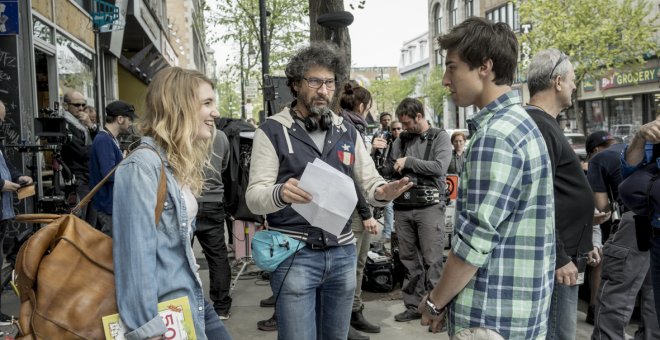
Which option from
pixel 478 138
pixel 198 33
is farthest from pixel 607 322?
pixel 198 33

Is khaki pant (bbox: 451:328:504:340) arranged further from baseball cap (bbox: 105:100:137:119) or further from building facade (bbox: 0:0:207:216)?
baseball cap (bbox: 105:100:137:119)

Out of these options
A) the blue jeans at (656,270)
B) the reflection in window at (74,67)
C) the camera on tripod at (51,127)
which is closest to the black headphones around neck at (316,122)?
the blue jeans at (656,270)

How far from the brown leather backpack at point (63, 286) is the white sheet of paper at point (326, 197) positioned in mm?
966

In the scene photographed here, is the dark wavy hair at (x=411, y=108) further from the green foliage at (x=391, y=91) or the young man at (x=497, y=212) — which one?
the green foliage at (x=391, y=91)

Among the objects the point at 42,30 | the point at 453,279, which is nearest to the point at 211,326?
the point at 453,279

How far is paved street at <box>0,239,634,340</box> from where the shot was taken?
549cm

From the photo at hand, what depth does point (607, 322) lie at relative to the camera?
15.0ft

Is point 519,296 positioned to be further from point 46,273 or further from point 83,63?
point 83,63

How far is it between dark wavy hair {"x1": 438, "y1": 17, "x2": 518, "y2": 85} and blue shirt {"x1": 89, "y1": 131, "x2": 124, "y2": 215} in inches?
183

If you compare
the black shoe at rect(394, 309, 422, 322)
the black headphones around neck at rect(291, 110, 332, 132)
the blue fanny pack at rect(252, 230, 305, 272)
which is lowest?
the black shoe at rect(394, 309, 422, 322)

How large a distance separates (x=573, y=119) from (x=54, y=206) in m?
36.5

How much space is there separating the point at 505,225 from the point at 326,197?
3.13 feet

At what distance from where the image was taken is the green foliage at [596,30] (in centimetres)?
2884

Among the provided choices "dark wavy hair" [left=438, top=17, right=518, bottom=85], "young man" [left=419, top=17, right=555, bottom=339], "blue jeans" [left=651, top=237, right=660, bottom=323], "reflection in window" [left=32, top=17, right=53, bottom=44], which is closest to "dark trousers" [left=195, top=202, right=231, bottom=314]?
"blue jeans" [left=651, top=237, right=660, bottom=323]
